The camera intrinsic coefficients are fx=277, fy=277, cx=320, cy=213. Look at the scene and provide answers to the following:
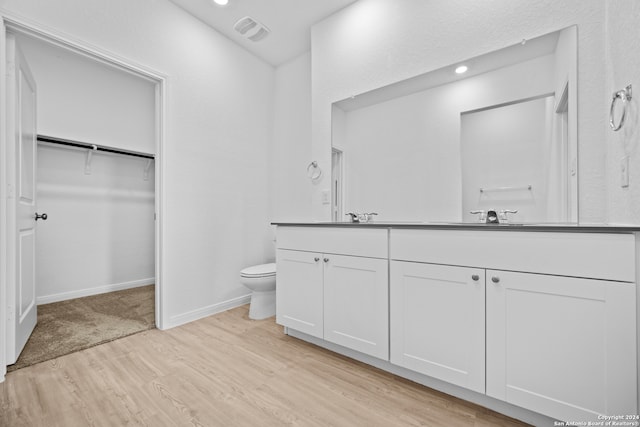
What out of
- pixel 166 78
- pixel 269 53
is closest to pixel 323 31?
pixel 269 53

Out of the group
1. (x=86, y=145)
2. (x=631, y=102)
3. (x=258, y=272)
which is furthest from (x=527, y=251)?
(x=86, y=145)

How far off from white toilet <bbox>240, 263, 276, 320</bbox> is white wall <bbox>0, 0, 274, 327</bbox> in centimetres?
41

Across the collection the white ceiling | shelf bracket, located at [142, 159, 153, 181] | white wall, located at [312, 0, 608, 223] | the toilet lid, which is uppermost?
the white ceiling

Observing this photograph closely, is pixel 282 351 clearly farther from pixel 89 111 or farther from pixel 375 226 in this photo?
pixel 89 111

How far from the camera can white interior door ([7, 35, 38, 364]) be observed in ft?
5.31

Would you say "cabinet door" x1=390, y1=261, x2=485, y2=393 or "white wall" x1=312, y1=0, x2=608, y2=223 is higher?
"white wall" x1=312, y1=0, x2=608, y2=223

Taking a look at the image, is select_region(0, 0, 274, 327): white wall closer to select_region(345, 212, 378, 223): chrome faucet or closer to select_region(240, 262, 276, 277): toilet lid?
select_region(240, 262, 276, 277): toilet lid

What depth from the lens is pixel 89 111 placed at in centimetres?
305

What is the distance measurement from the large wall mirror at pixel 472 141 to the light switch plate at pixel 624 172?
277mm

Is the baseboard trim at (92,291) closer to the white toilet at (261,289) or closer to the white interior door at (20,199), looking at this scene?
the white interior door at (20,199)

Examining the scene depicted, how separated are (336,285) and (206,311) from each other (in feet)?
4.85

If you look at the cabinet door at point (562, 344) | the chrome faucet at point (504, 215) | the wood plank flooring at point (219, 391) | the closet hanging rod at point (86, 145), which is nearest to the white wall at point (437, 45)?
the chrome faucet at point (504, 215)

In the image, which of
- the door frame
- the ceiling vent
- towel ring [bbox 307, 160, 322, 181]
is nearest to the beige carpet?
the door frame

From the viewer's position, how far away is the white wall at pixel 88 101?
109 inches
